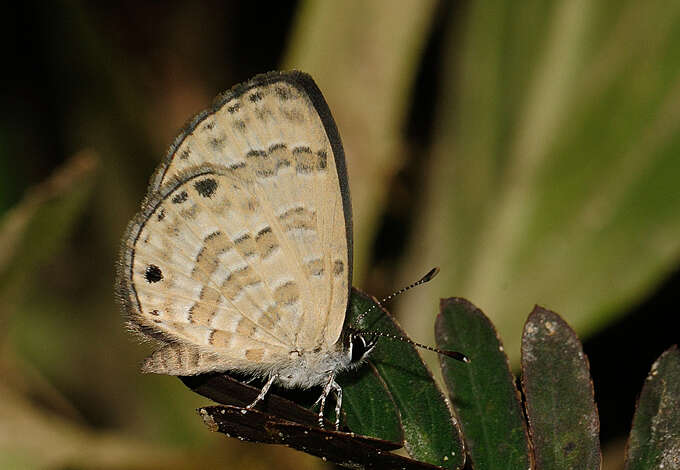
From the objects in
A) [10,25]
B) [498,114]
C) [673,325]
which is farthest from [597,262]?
[10,25]

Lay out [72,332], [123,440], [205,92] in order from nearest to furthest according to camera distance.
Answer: [123,440] → [72,332] → [205,92]

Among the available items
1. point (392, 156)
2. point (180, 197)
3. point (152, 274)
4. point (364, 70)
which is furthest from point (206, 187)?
point (392, 156)

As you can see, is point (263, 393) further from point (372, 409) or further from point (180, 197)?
point (180, 197)

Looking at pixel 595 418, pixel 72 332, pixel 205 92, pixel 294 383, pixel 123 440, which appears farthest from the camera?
pixel 205 92

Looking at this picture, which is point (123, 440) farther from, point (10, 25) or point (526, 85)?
point (526, 85)

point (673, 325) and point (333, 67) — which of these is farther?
point (333, 67)

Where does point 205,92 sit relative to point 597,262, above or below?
above
